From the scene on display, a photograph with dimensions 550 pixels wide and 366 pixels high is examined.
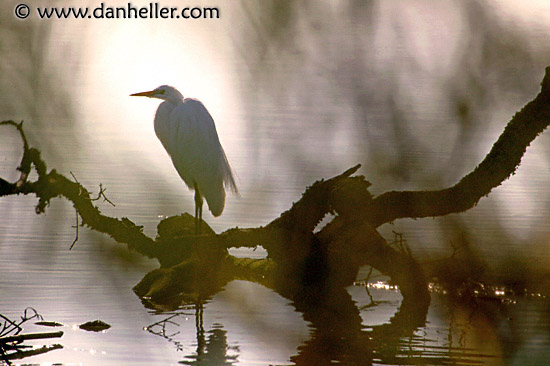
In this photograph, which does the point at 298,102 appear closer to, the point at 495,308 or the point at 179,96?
the point at 495,308

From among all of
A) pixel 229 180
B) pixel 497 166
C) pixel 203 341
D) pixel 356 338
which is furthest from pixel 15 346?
pixel 229 180

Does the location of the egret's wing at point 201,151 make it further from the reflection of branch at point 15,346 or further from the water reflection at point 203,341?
the reflection of branch at point 15,346

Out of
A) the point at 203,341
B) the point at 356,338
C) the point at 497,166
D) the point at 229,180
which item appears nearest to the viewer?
the point at 203,341

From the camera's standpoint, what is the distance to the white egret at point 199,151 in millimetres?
8320

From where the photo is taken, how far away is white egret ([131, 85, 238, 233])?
27.3 feet

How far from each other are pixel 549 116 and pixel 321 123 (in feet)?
6.72

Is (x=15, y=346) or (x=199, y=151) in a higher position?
(x=199, y=151)

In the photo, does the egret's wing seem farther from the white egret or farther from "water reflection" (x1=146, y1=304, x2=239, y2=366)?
"water reflection" (x1=146, y1=304, x2=239, y2=366)

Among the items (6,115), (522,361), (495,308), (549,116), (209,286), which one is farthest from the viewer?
(209,286)

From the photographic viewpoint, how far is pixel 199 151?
27.5 ft

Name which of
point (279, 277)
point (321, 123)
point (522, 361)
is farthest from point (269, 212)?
point (522, 361)

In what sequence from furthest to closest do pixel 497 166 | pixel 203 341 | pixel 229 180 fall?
pixel 229 180 < pixel 497 166 < pixel 203 341

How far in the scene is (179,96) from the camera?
28.4 ft

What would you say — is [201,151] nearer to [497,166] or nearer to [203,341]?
[203,341]
